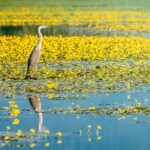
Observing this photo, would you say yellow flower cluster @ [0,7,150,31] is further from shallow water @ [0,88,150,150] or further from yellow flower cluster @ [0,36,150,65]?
shallow water @ [0,88,150,150]

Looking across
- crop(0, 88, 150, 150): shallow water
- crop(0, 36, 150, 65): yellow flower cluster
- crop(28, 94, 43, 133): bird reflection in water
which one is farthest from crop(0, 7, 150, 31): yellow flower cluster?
crop(0, 88, 150, 150): shallow water

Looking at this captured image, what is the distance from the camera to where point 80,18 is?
54.0 m

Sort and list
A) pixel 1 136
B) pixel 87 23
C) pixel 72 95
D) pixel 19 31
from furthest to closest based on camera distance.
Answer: pixel 87 23 → pixel 19 31 → pixel 72 95 → pixel 1 136

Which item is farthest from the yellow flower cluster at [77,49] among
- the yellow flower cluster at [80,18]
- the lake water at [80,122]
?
the yellow flower cluster at [80,18]

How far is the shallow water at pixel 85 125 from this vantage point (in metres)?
13.9

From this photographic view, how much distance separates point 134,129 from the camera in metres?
15.1

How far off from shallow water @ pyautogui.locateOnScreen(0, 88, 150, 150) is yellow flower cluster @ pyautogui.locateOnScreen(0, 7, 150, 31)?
25.3 meters

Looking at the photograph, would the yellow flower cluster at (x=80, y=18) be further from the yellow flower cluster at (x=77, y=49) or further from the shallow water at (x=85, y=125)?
the shallow water at (x=85, y=125)

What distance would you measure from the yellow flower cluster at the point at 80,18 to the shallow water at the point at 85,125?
2531cm

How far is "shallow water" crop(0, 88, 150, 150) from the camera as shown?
45.5 feet

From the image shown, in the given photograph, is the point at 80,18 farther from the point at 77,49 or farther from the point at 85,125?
the point at 85,125

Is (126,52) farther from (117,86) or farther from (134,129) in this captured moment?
(134,129)

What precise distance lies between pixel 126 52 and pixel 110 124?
14.0m

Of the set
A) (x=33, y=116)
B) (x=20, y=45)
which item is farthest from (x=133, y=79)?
(x=20, y=45)
